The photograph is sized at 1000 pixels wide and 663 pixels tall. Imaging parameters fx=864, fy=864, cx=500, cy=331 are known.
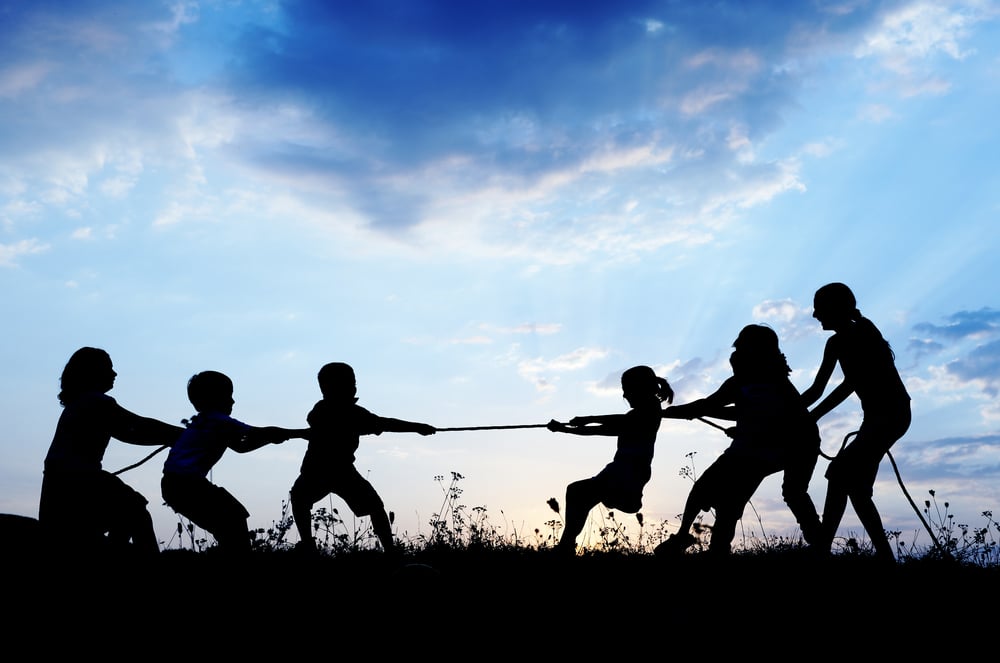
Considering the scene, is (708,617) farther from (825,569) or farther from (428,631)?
(825,569)

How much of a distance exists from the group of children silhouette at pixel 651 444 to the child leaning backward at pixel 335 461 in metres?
0.62

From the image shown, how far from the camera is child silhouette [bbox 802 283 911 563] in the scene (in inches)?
301

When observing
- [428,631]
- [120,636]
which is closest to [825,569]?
[428,631]

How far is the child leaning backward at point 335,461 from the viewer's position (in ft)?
29.8

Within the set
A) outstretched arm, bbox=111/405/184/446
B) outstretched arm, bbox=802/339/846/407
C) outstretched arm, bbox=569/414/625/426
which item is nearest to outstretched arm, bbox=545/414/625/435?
outstretched arm, bbox=569/414/625/426

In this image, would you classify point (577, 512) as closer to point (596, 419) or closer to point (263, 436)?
point (596, 419)

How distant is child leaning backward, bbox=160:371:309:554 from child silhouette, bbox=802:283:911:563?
5.30m

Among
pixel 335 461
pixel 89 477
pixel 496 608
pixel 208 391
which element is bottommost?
pixel 496 608

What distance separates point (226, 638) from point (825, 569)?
490cm

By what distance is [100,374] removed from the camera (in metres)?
7.65

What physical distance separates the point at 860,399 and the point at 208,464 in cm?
598

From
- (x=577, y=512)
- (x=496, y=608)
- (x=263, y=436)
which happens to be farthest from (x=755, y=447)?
(x=263, y=436)

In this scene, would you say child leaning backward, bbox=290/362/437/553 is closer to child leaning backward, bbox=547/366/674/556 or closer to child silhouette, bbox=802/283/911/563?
child leaning backward, bbox=547/366/674/556

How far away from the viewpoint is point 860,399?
777cm
